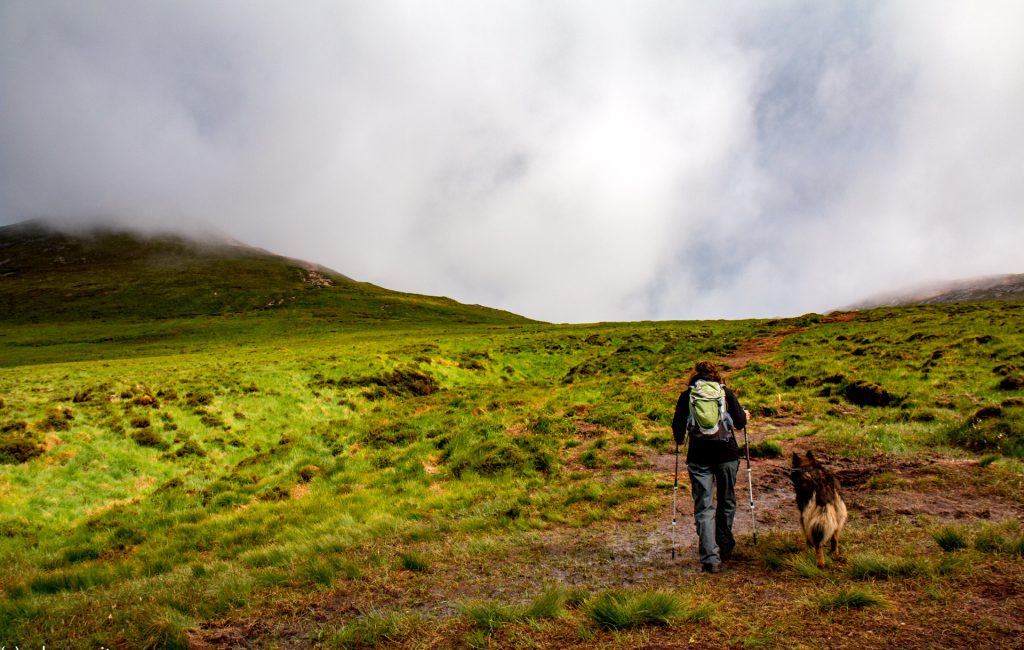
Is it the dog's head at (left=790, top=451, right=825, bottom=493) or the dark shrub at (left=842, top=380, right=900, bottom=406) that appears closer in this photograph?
the dog's head at (left=790, top=451, right=825, bottom=493)

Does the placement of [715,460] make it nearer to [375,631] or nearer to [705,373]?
[705,373]

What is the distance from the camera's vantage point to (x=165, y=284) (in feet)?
412

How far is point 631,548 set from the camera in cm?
852

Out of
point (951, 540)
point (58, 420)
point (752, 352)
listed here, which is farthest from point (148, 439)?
point (752, 352)

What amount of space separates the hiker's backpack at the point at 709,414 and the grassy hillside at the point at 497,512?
202 cm

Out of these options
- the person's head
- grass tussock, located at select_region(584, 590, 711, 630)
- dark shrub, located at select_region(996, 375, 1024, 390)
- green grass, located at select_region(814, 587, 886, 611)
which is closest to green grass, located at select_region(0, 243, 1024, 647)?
grass tussock, located at select_region(584, 590, 711, 630)

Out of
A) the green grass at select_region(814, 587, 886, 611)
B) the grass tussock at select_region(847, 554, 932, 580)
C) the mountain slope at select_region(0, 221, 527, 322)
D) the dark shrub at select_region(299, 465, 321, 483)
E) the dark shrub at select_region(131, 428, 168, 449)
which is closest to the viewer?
the green grass at select_region(814, 587, 886, 611)

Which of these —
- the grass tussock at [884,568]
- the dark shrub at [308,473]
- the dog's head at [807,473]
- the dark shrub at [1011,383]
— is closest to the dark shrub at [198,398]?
the dark shrub at [308,473]

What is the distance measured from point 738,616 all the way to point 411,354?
3566 centimetres

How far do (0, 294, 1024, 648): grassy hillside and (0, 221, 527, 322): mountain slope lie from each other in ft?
271

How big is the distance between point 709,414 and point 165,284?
502 ft

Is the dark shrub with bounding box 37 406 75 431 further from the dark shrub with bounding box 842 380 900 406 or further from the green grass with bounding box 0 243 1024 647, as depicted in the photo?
the dark shrub with bounding box 842 380 900 406

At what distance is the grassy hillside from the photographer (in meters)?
5.96

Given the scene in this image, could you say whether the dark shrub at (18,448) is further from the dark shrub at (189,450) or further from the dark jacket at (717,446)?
the dark jacket at (717,446)
